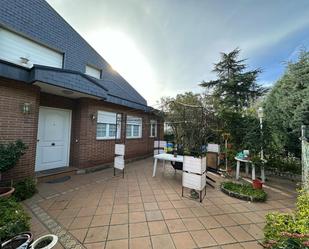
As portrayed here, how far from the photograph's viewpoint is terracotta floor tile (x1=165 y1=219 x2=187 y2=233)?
2.68 metres

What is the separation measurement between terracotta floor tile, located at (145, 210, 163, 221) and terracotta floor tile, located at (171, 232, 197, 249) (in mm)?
561

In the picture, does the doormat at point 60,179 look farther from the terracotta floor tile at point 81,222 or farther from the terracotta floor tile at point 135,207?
the terracotta floor tile at point 135,207

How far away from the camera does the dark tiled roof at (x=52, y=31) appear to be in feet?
17.0

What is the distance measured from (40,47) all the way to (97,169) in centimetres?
493

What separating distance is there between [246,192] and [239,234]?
185 cm

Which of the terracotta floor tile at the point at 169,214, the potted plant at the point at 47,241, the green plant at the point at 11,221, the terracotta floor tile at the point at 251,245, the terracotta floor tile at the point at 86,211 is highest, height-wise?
the potted plant at the point at 47,241

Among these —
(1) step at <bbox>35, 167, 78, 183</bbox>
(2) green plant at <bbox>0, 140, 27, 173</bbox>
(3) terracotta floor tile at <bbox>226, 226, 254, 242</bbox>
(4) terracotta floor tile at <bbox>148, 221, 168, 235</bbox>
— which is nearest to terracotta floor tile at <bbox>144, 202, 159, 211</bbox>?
(4) terracotta floor tile at <bbox>148, 221, 168, 235</bbox>

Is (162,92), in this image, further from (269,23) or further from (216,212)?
(216,212)

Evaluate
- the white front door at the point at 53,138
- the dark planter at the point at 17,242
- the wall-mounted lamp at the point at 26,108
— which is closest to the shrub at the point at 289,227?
the dark planter at the point at 17,242

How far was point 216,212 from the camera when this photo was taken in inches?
132

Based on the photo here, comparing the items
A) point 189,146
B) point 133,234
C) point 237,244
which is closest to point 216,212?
point 237,244

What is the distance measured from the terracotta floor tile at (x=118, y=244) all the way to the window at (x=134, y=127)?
640 centimetres

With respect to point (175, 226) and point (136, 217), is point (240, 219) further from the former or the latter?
point (136, 217)

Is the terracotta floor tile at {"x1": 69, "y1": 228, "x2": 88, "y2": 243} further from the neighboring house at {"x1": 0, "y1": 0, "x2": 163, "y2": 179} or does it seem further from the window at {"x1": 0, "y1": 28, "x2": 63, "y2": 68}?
the window at {"x1": 0, "y1": 28, "x2": 63, "y2": 68}
